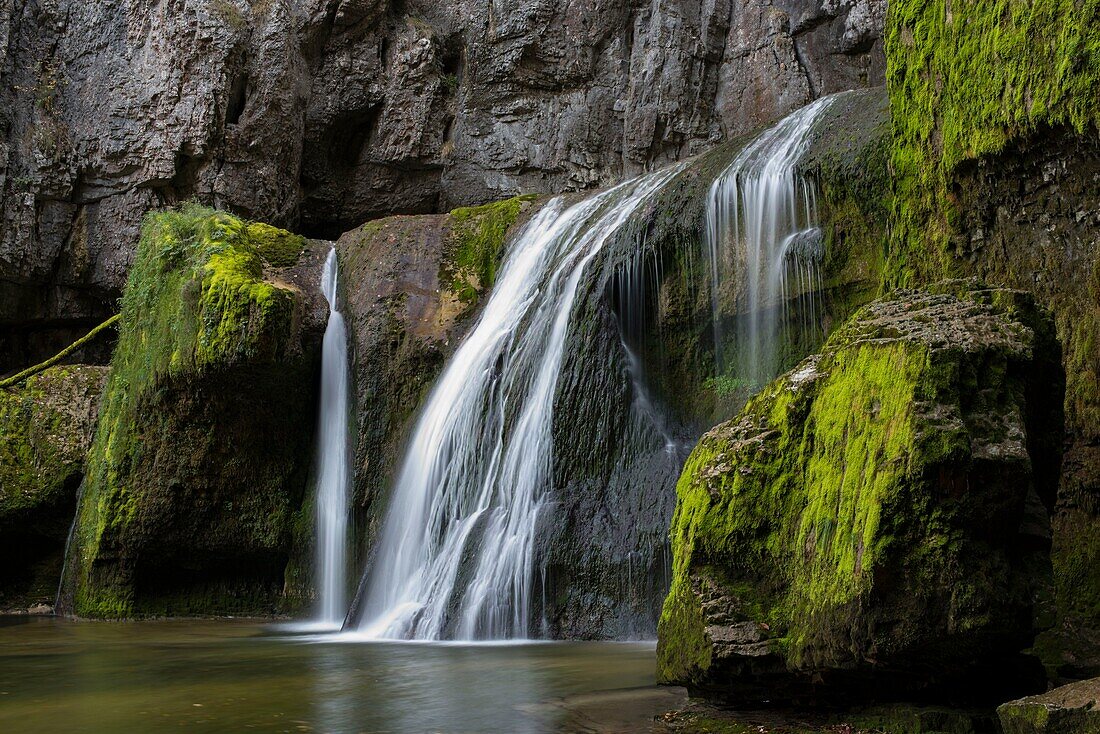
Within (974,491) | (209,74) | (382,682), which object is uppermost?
(209,74)

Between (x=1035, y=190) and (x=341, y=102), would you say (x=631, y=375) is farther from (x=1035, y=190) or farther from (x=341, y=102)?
(x=341, y=102)

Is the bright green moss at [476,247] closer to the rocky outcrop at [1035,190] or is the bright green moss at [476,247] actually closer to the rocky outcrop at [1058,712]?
the rocky outcrop at [1035,190]

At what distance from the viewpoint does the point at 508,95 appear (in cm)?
1906

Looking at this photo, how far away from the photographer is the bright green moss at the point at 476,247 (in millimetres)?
Result: 11844

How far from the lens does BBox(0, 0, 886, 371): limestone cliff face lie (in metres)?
17.1

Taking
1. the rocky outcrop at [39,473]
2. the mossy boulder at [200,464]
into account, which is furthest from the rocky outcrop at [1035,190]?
the rocky outcrop at [39,473]

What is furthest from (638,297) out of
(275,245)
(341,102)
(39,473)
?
(341,102)

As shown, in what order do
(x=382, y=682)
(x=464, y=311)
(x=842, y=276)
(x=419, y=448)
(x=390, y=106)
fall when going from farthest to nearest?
(x=390, y=106)
(x=464, y=311)
(x=419, y=448)
(x=842, y=276)
(x=382, y=682)

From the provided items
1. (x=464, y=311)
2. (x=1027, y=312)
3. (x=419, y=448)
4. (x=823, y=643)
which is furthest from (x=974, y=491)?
(x=464, y=311)

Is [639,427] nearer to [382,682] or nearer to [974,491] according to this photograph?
[382,682]

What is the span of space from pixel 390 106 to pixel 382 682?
1472 centimetres

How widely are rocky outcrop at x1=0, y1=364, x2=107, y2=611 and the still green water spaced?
16.2ft

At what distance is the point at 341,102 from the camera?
1878 centimetres

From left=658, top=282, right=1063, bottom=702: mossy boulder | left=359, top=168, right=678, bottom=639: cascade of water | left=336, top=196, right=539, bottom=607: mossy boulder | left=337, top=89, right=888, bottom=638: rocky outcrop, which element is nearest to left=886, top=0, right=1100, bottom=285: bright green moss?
left=658, top=282, right=1063, bottom=702: mossy boulder
